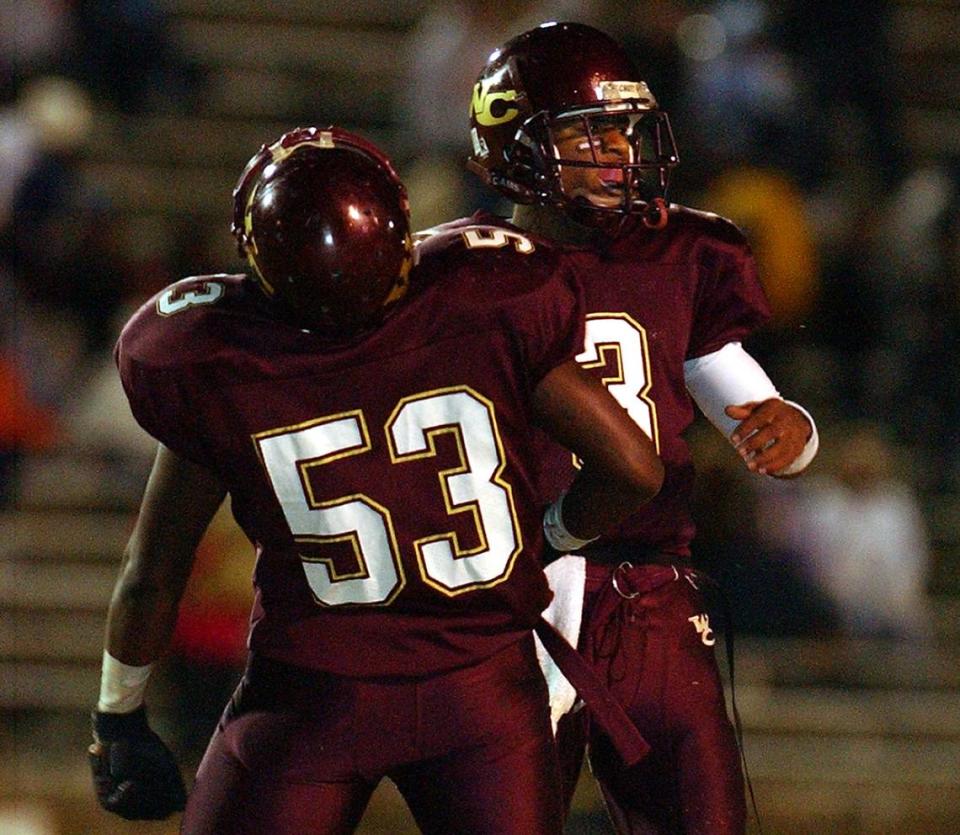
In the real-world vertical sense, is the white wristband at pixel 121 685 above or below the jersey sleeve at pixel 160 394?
below

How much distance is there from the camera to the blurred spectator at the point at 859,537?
19.3 ft

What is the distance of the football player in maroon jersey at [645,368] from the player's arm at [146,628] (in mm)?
602

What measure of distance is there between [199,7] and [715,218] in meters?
4.67

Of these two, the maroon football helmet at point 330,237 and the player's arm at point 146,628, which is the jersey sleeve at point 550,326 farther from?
the player's arm at point 146,628

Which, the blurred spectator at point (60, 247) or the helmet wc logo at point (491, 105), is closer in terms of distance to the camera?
the helmet wc logo at point (491, 105)

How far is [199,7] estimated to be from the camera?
23.9 ft

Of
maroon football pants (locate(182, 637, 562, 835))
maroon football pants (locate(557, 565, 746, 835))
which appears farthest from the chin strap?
maroon football pants (locate(182, 637, 562, 835))

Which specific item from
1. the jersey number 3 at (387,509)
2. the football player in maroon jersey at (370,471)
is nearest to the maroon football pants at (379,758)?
the football player in maroon jersey at (370,471)

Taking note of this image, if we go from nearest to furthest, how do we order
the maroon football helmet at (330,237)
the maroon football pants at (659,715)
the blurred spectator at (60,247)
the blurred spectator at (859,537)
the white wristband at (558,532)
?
the maroon football helmet at (330,237) → the white wristband at (558,532) → the maroon football pants at (659,715) → the blurred spectator at (859,537) → the blurred spectator at (60,247)

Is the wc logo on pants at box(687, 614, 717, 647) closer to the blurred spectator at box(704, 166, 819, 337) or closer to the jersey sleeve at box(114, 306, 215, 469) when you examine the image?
the jersey sleeve at box(114, 306, 215, 469)

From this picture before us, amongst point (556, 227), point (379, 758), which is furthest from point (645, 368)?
point (379, 758)

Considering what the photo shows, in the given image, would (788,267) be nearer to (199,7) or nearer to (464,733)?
(199,7)

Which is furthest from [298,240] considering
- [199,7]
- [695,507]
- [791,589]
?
[199,7]

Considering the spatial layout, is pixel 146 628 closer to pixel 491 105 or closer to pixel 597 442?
pixel 597 442
